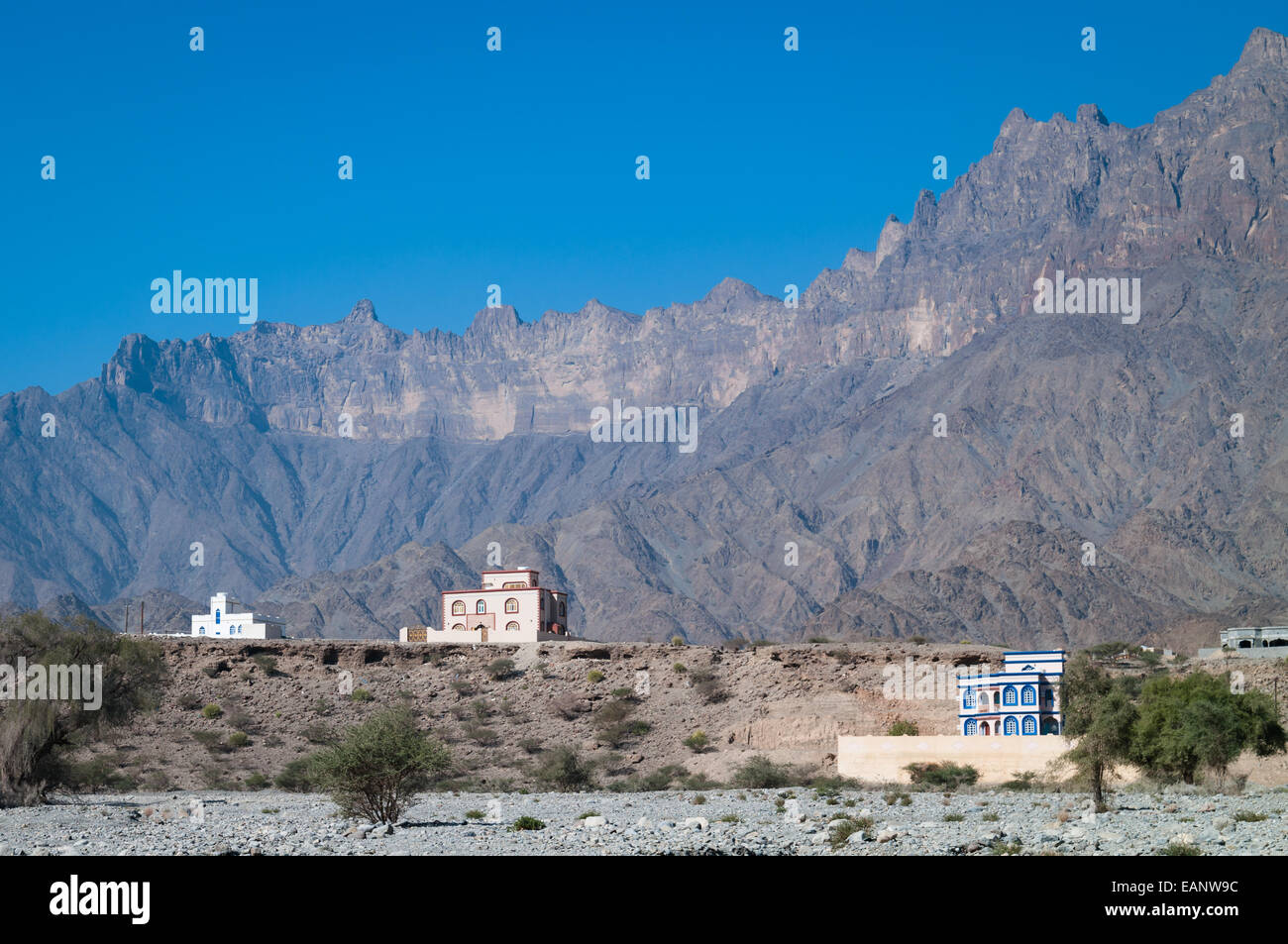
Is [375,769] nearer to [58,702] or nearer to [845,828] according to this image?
[845,828]

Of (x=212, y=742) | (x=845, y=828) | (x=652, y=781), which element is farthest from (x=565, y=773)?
(x=845, y=828)

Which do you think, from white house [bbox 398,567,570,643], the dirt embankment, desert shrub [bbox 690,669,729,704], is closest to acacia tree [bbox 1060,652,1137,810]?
the dirt embankment

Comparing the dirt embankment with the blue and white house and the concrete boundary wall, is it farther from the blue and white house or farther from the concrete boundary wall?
the blue and white house

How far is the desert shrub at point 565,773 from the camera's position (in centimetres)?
5366

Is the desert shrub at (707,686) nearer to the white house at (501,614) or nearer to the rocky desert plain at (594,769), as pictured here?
the rocky desert plain at (594,769)

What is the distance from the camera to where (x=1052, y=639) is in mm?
167250

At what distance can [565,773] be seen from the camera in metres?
54.0

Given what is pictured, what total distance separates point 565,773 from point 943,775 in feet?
45.6

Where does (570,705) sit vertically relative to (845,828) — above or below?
below

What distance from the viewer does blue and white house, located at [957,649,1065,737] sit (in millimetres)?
53969

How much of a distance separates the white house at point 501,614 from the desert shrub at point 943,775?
29.5 m
